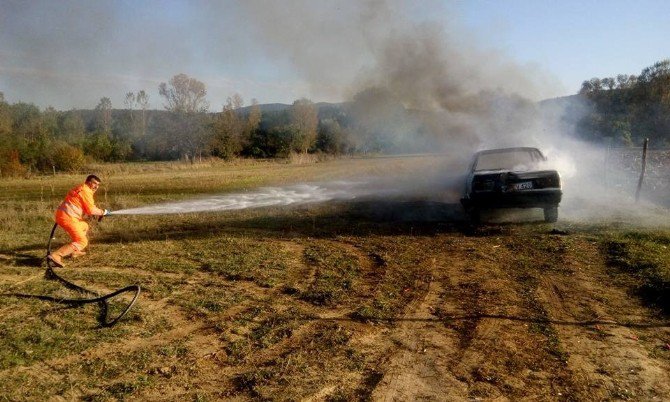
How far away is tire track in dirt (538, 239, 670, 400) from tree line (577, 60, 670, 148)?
91.4ft

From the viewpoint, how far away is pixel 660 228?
29.8ft

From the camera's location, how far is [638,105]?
39281mm

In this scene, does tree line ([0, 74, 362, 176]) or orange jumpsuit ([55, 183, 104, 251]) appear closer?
orange jumpsuit ([55, 183, 104, 251])

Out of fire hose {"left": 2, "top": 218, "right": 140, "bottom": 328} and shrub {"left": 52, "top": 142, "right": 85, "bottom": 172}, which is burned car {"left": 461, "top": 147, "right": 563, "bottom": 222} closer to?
fire hose {"left": 2, "top": 218, "right": 140, "bottom": 328}

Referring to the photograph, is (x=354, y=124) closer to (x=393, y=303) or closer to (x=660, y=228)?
(x=660, y=228)

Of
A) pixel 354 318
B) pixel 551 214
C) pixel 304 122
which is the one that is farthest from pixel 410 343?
pixel 304 122

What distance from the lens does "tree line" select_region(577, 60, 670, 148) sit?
106 ft

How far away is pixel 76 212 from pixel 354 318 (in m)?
5.61

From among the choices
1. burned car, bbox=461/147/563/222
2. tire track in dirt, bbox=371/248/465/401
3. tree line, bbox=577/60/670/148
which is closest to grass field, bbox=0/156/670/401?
tire track in dirt, bbox=371/248/465/401

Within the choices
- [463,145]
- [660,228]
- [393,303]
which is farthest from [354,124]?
[393,303]

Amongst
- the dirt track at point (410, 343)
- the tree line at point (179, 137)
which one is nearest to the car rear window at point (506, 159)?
the dirt track at point (410, 343)

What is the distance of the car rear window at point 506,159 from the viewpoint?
1049cm

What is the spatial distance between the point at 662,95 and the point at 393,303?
46.0 meters

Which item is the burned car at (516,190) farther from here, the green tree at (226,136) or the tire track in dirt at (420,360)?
the green tree at (226,136)
